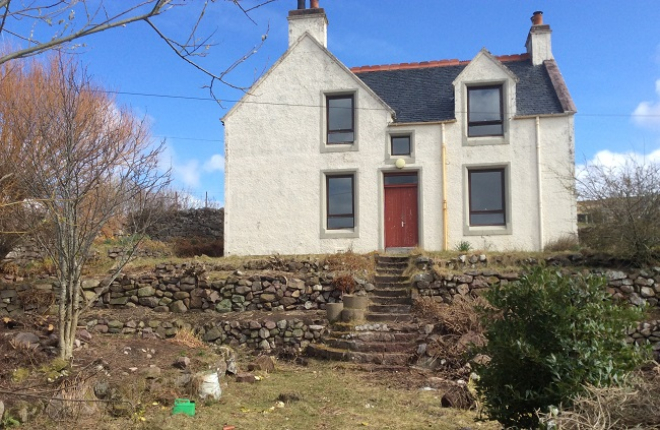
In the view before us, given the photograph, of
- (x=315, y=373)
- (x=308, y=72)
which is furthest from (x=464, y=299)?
(x=308, y=72)

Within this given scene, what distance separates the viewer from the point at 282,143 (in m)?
16.8

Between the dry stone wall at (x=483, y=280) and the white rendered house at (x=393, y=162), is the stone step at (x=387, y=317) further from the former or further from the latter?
the white rendered house at (x=393, y=162)

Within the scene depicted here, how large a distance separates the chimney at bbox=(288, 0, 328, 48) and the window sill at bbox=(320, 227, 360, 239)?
246 inches

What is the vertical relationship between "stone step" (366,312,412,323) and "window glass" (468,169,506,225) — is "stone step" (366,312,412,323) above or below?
below

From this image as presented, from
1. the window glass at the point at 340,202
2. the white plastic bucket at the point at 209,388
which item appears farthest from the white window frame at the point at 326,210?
the white plastic bucket at the point at 209,388

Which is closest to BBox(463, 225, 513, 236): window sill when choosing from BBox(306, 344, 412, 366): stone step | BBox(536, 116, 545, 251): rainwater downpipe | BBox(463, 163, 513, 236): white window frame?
BBox(463, 163, 513, 236): white window frame

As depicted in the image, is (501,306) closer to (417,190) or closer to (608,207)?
(608,207)

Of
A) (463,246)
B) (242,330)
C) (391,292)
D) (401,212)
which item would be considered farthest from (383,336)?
(401,212)

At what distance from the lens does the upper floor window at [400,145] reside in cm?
1641

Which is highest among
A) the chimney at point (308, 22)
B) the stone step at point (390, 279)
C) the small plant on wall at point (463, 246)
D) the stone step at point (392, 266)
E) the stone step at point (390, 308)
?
the chimney at point (308, 22)

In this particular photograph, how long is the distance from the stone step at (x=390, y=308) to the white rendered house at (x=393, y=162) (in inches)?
158

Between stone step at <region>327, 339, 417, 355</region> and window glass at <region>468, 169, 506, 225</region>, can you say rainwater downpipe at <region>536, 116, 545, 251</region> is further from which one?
stone step at <region>327, 339, 417, 355</region>

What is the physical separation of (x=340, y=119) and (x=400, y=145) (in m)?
2.06

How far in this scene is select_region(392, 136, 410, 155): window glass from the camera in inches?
646
